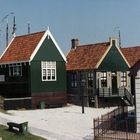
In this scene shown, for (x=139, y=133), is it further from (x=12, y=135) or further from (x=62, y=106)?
(x=62, y=106)

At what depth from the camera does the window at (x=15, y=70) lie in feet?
152

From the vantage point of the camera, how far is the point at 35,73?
45250 mm

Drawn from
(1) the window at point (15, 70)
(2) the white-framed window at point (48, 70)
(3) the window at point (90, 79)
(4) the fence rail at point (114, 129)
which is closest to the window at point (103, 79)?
(3) the window at point (90, 79)

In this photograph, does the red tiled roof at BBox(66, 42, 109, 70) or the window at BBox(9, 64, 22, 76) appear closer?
the window at BBox(9, 64, 22, 76)

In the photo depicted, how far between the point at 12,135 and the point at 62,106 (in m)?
17.2

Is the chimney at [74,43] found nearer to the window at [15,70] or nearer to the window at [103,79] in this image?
the window at [103,79]

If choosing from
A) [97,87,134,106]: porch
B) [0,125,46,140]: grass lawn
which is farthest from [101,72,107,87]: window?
[0,125,46,140]: grass lawn

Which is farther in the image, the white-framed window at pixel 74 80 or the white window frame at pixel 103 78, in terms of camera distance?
the white-framed window at pixel 74 80

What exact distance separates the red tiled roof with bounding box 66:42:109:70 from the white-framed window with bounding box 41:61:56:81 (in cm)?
427

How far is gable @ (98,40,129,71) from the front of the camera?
4897 centimetres

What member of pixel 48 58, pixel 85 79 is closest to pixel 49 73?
pixel 48 58

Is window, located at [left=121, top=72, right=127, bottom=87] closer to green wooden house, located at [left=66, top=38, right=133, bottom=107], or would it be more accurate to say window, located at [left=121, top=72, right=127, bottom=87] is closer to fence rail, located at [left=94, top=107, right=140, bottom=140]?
green wooden house, located at [left=66, top=38, right=133, bottom=107]

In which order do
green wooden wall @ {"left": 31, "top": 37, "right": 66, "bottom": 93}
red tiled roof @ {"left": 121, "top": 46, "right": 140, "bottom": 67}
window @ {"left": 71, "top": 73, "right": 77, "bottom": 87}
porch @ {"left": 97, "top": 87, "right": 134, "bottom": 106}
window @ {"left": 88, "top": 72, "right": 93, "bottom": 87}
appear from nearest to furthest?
green wooden wall @ {"left": 31, "top": 37, "right": 66, "bottom": 93}
porch @ {"left": 97, "top": 87, "right": 134, "bottom": 106}
window @ {"left": 88, "top": 72, "right": 93, "bottom": 87}
window @ {"left": 71, "top": 73, "right": 77, "bottom": 87}
red tiled roof @ {"left": 121, "top": 46, "right": 140, "bottom": 67}

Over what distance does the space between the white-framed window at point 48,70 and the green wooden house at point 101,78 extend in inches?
138
